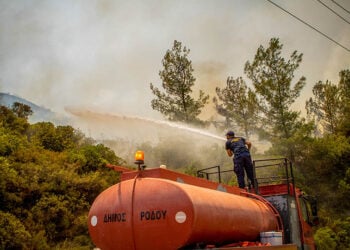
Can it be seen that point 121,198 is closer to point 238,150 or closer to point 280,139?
point 238,150

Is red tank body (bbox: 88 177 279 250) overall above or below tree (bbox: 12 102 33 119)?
below

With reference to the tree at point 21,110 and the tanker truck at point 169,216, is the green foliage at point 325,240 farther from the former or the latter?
the tree at point 21,110

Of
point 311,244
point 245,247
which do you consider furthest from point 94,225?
point 311,244

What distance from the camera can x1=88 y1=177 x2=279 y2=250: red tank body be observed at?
547 centimetres

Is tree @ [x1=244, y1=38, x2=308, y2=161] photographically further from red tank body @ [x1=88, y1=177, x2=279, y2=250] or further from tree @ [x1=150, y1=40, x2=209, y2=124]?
red tank body @ [x1=88, y1=177, x2=279, y2=250]

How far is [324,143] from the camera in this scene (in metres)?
30.8

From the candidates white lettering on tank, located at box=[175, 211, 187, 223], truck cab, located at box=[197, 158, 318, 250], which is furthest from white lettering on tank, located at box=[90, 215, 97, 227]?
truck cab, located at box=[197, 158, 318, 250]

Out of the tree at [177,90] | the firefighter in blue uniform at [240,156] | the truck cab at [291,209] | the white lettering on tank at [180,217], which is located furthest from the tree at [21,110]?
the white lettering on tank at [180,217]

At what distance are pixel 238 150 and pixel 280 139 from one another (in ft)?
72.2

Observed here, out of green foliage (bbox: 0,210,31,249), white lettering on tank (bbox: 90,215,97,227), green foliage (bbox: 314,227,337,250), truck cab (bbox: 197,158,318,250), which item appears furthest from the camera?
green foliage (bbox: 314,227,337,250)

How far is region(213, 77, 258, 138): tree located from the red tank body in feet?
91.4

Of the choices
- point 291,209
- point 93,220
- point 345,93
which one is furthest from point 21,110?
point 93,220

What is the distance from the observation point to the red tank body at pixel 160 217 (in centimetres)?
547

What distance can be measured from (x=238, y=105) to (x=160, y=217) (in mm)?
35650
